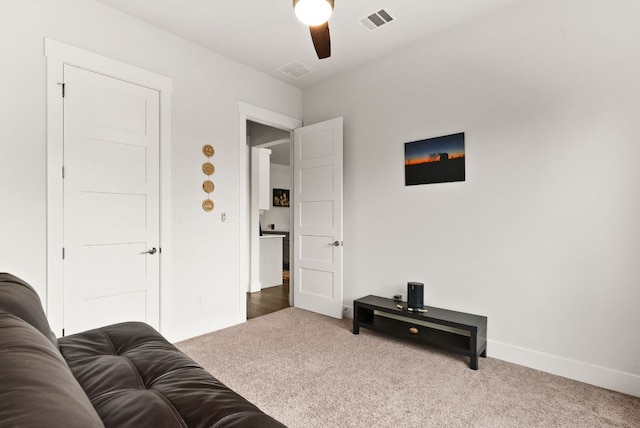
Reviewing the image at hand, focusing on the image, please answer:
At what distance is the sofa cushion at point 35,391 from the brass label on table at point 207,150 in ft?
8.97

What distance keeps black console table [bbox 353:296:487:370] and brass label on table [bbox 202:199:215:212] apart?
5.84ft

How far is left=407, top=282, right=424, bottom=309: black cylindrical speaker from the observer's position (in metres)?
3.01

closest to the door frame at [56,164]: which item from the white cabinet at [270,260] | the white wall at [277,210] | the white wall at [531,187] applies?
the white wall at [531,187]

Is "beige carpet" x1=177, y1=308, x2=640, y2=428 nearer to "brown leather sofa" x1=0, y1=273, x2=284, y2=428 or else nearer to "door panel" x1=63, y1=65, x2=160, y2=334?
"door panel" x1=63, y1=65, x2=160, y2=334

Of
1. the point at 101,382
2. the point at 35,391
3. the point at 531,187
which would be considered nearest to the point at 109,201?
the point at 101,382

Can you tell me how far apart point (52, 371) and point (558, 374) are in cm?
307

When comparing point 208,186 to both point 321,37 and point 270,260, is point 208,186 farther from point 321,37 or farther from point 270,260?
point 270,260

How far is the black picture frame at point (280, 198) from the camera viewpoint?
27.3 feet

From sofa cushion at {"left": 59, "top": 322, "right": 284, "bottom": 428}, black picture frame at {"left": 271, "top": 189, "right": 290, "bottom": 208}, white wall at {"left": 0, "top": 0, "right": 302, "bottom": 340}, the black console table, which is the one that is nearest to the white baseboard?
the black console table

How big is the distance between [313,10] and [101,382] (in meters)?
1.82

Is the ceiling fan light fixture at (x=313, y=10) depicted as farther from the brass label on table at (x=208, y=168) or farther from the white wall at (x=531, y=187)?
the brass label on table at (x=208, y=168)

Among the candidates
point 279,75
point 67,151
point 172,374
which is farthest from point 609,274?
point 67,151

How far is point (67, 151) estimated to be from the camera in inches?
98.9

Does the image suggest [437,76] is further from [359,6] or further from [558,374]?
[558,374]
